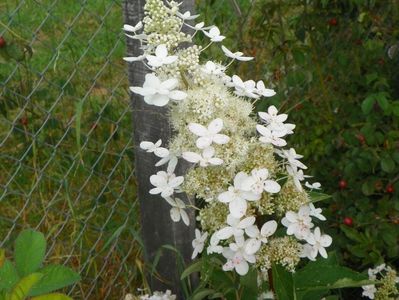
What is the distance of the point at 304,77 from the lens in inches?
108

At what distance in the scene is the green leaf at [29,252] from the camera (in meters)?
1.39

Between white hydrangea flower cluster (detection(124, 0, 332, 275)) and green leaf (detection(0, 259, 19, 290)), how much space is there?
1.07ft

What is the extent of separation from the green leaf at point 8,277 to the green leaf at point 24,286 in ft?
0.50

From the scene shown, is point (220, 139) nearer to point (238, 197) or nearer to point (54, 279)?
point (238, 197)

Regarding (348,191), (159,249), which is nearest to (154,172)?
(159,249)

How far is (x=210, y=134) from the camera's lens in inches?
52.7

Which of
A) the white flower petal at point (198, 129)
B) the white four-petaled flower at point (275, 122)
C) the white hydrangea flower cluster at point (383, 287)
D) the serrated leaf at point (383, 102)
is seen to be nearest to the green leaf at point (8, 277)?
the white flower petal at point (198, 129)

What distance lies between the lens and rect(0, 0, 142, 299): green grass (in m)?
2.40

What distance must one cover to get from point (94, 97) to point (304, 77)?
0.86 metres

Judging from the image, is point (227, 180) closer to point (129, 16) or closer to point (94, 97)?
point (129, 16)

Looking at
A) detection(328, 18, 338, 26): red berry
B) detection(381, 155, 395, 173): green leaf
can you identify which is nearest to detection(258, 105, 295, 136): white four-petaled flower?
detection(381, 155, 395, 173): green leaf

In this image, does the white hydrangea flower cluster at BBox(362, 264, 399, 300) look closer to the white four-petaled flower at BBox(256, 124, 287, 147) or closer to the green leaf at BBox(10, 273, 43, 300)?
the white four-petaled flower at BBox(256, 124, 287, 147)

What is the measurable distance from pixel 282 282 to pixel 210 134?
0.36 m

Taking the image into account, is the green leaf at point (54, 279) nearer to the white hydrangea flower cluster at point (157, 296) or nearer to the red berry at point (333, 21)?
the white hydrangea flower cluster at point (157, 296)
